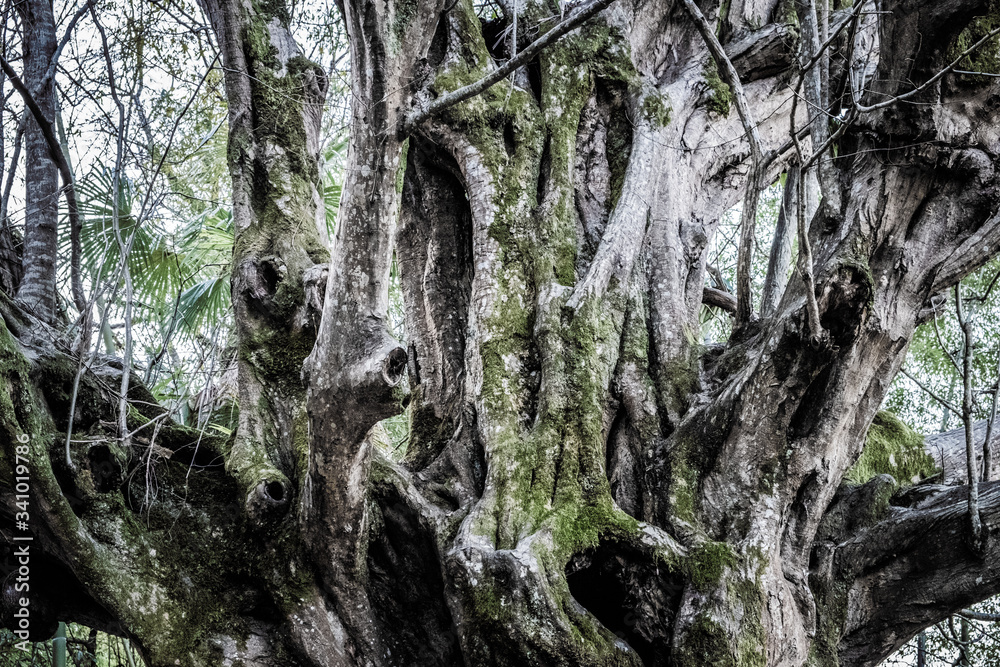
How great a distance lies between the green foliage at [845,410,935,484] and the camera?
4160mm

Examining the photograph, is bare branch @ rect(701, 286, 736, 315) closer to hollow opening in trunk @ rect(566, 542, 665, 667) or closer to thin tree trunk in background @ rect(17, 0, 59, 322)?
hollow opening in trunk @ rect(566, 542, 665, 667)

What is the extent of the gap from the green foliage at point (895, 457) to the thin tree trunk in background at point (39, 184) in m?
3.94

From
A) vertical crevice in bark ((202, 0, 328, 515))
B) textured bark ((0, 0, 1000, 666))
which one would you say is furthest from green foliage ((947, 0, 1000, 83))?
vertical crevice in bark ((202, 0, 328, 515))

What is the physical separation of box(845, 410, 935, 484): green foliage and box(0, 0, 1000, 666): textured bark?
0.96 m

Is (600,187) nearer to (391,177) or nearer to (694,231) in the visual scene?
(694,231)

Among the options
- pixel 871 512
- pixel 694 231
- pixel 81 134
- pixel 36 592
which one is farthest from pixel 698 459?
pixel 81 134

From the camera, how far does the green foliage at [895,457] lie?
4.16 meters

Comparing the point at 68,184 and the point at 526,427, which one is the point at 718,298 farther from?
the point at 68,184

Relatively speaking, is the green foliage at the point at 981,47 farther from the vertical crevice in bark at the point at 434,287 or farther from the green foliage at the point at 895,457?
the vertical crevice in bark at the point at 434,287

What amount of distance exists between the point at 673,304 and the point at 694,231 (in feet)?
1.85

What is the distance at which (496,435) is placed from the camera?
3264 mm

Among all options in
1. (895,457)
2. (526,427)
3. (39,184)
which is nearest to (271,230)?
(39,184)

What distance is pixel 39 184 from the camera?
3637mm

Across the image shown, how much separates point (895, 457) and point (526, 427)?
2.15 metres
